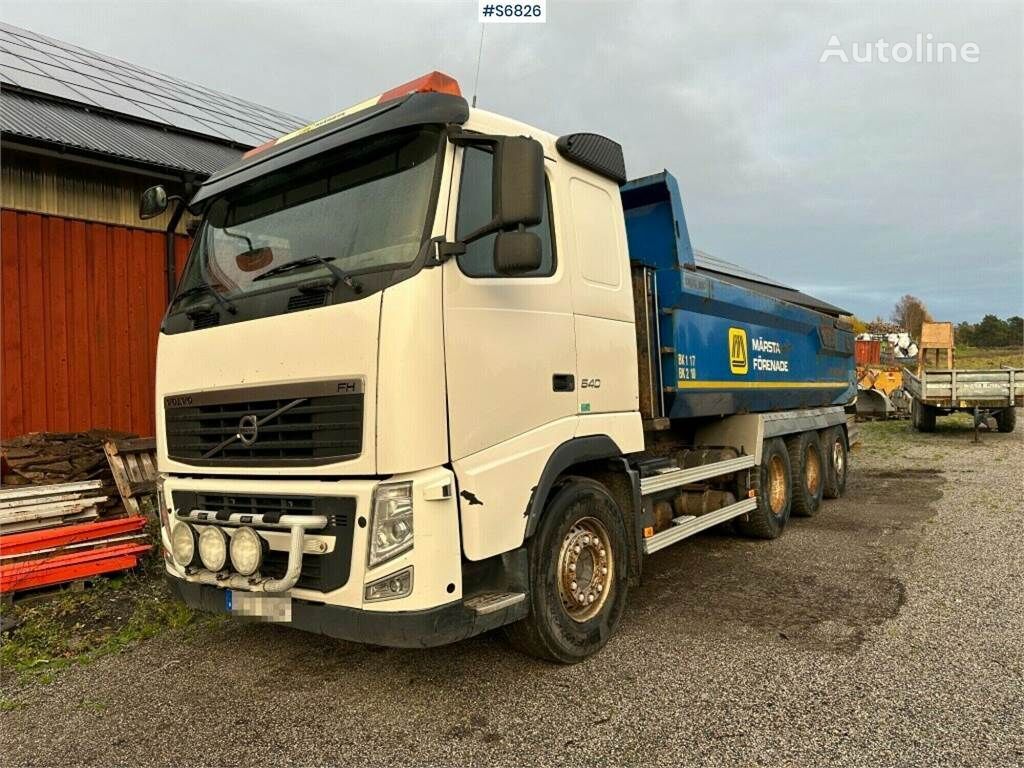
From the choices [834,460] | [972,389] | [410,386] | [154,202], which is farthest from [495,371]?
[972,389]

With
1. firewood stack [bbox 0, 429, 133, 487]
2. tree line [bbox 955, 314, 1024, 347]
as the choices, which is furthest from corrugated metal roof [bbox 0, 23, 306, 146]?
tree line [bbox 955, 314, 1024, 347]

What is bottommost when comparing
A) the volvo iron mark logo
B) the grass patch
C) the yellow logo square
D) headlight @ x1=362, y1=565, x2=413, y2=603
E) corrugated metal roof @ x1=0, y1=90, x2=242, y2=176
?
the grass patch

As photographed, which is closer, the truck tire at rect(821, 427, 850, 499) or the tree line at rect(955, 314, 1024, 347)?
the truck tire at rect(821, 427, 850, 499)

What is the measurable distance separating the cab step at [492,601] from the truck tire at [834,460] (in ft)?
20.8

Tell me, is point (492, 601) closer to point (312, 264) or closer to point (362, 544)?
point (362, 544)

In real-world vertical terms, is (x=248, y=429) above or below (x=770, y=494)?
above

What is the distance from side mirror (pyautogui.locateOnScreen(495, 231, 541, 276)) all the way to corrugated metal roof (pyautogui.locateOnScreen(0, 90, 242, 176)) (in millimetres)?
5186

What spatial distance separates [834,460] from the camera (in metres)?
8.88

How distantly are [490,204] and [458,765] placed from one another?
2.48m

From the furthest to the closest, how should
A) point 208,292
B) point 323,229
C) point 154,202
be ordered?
point 154,202, point 208,292, point 323,229

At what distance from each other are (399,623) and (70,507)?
3.94 meters

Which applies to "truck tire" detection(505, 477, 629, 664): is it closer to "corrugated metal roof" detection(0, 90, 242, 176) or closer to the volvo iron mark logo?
the volvo iron mark logo

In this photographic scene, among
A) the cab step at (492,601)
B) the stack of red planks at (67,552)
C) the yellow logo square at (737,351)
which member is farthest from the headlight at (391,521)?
the yellow logo square at (737,351)

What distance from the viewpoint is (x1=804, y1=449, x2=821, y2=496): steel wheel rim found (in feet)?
25.7
